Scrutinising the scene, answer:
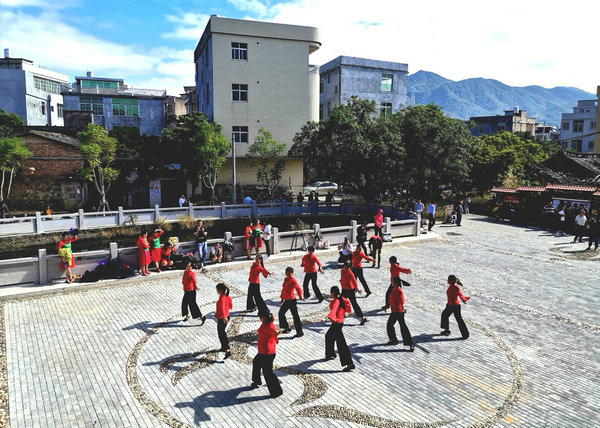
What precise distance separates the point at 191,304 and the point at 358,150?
60.4 feet

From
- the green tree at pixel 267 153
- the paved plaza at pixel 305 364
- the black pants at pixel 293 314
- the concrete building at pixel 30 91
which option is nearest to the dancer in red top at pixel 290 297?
the black pants at pixel 293 314

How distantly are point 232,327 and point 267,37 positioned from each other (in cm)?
3357

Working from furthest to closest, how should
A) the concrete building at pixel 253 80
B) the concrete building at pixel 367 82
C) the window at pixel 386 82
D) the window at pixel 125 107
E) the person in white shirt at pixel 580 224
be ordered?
the window at pixel 386 82 → the concrete building at pixel 367 82 → the window at pixel 125 107 → the concrete building at pixel 253 80 → the person in white shirt at pixel 580 224

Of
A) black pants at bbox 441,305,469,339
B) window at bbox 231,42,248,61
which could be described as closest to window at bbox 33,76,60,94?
window at bbox 231,42,248,61

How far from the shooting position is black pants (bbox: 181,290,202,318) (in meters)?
11.1

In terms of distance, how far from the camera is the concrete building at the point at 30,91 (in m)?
47.7

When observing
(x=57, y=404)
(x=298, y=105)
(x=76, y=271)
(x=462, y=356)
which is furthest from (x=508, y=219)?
(x=57, y=404)

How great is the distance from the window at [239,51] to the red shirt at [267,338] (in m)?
34.8

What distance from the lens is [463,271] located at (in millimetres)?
17000

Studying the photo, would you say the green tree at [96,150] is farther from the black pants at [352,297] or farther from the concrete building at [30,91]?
the concrete building at [30,91]

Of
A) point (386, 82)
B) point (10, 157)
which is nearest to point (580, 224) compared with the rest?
A: point (386, 82)

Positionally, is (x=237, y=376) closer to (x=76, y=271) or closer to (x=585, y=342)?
(x=585, y=342)

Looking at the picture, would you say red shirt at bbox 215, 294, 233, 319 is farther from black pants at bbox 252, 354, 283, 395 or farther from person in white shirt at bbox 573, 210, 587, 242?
person in white shirt at bbox 573, 210, 587, 242

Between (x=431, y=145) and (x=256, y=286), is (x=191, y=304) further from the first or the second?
(x=431, y=145)
